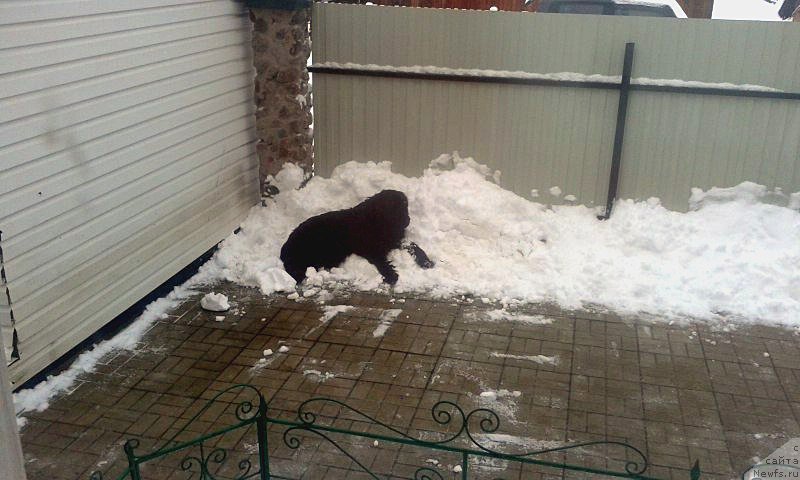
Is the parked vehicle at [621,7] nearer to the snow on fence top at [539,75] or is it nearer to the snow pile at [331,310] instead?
the snow on fence top at [539,75]

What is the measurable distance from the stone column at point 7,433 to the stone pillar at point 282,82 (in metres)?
6.17

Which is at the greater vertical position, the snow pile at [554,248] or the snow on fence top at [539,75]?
the snow on fence top at [539,75]

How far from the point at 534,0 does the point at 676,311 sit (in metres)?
9.00

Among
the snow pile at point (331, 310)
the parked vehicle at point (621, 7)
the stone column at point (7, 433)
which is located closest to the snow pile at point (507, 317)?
the snow pile at point (331, 310)

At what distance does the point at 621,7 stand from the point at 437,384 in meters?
7.46

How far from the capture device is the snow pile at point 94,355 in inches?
205

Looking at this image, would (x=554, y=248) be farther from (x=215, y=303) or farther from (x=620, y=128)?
(x=215, y=303)

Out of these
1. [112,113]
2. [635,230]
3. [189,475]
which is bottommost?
[189,475]

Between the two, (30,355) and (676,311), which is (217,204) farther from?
(676,311)

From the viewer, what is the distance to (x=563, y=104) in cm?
790

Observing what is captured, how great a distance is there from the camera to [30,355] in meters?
5.29

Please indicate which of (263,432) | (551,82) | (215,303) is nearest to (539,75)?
(551,82)

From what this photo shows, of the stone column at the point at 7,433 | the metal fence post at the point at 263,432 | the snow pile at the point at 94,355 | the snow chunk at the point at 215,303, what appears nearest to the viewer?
the stone column at the point at 7,433

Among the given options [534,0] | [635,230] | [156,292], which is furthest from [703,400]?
[534,0]
